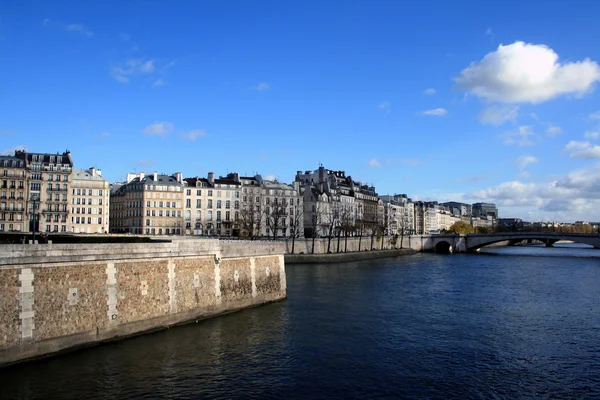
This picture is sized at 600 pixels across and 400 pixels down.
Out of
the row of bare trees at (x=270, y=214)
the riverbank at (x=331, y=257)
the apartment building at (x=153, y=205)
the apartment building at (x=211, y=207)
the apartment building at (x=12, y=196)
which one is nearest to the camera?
the apartment building at (x=12, y=196)

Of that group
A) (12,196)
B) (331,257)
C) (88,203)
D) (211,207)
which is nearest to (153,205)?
(211,207)

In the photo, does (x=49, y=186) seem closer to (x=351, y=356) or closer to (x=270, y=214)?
(x=270, y=214)

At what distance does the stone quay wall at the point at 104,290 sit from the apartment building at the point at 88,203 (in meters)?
51.9

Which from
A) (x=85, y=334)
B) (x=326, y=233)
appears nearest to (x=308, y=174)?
(x=326, y=233)

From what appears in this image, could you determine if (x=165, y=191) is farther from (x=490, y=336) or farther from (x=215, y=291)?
(x=490, y=336)

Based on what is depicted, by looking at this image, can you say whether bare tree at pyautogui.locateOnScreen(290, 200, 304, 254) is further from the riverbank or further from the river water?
the river water

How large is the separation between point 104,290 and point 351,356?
10.7 m

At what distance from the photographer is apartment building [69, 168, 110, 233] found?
76625 millimetres

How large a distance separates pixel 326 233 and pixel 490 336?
83.5m

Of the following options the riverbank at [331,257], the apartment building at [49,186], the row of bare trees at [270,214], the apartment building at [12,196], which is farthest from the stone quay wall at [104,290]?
the row of bare trees at [270,214]

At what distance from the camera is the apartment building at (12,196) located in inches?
2719

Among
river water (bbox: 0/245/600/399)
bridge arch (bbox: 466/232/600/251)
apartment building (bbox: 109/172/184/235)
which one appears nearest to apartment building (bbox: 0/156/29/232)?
apartment building (bbox: 109/172/184/235)

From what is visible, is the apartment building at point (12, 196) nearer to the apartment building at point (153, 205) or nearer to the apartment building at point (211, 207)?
the apartment building at point (153, 205)

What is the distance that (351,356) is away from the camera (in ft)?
73.4
